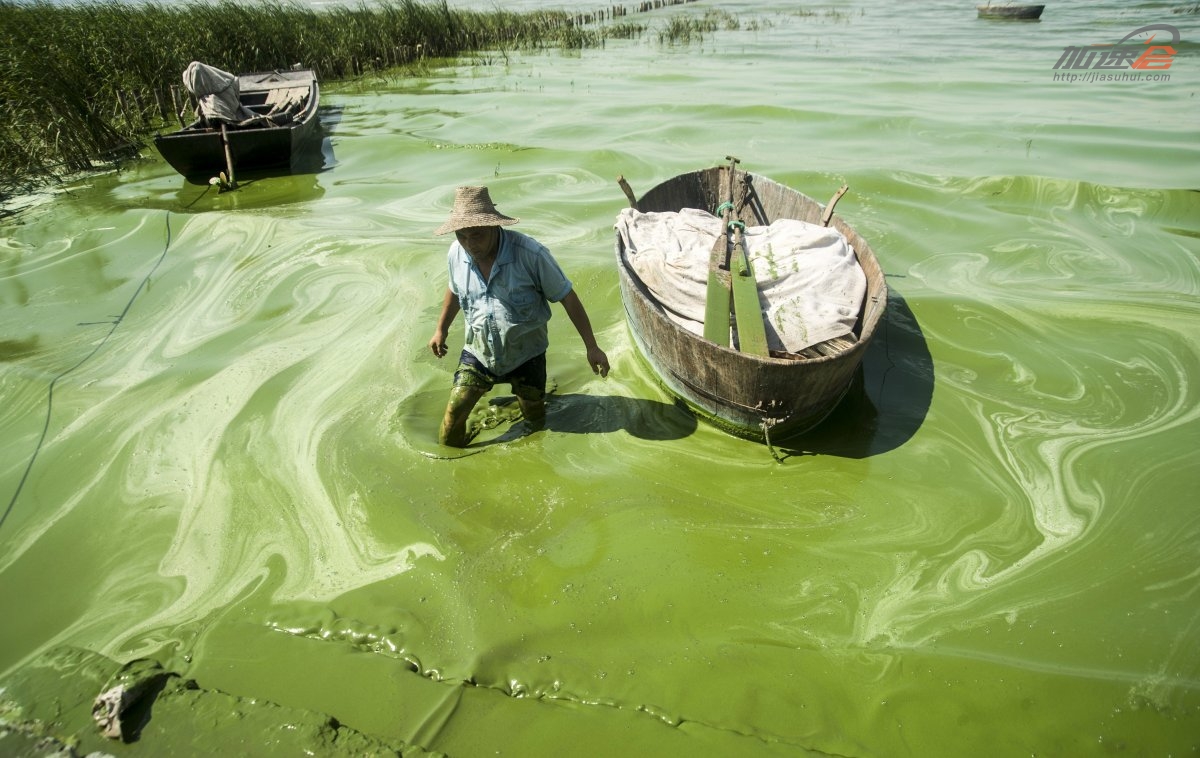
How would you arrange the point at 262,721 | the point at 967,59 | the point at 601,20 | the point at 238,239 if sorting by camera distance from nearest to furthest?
the point at 262,721 < the point at 238,239 < the point at 967,59 < the point at 601,20

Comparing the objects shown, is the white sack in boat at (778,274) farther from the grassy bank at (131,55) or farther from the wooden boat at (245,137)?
the grassy bank at (131,55)

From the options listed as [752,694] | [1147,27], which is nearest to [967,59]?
[1147,27]

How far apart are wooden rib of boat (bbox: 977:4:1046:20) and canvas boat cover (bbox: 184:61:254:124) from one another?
21311mm

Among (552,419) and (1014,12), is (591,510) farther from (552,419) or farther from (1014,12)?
(1014,12)

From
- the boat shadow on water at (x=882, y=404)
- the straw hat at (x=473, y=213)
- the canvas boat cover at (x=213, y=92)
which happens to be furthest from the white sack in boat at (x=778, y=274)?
the canvas boat cover at (x=213, y=92)

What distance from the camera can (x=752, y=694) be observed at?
8.00 ft

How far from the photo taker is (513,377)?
3.70 meters

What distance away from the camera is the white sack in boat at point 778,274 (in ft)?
12.6

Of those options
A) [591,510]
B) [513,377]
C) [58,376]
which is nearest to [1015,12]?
[513,377]

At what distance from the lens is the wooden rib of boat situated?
1838 cm

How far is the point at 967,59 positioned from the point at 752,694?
1675 cm

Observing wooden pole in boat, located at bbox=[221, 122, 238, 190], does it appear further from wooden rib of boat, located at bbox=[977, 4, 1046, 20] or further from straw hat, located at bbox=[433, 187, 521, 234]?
wooden rib of boat, located at bbox=[977, 4, 1046, 20]

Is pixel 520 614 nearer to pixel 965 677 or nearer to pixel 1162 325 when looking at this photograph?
pixel 965 677

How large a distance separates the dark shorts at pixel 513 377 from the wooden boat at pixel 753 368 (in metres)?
0.77
